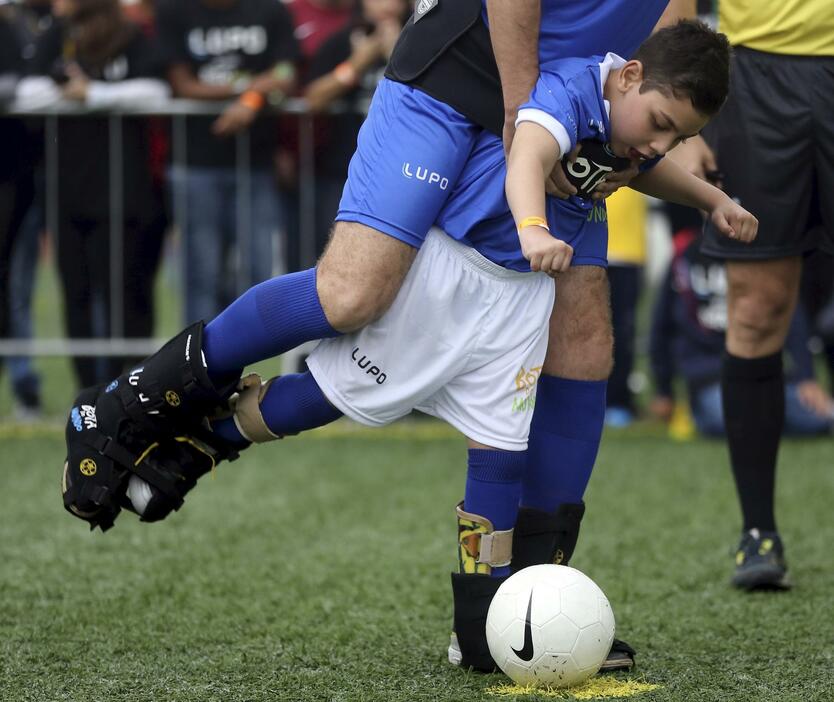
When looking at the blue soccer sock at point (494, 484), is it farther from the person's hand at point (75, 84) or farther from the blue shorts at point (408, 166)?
the person's hand at point (75, 84)

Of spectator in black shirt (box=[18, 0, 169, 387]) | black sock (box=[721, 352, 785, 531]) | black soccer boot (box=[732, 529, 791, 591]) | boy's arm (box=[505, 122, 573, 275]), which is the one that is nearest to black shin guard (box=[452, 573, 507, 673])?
boy's arm (box=[505, 122, 573, 275])

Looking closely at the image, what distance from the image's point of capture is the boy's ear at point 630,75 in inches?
123

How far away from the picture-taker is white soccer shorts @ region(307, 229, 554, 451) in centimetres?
326

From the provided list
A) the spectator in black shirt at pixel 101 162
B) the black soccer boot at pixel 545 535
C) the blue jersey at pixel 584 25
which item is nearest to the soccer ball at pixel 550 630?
the black soccer boot at pixel 545 535

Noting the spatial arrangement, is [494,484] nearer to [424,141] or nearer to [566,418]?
[566,418]

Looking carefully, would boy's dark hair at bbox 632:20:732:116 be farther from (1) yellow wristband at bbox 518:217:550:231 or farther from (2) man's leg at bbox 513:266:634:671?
(2) man's leg at bbox 513:266:634:671

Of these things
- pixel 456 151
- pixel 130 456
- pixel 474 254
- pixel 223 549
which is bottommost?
pixel 223 549

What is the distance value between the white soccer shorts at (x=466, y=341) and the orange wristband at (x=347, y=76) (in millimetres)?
4576

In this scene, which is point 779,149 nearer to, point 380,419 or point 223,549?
point 380,419

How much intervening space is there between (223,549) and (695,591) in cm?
157

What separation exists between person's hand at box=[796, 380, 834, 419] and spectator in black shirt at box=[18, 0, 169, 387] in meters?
3.42

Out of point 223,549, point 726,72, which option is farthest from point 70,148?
point 726,72

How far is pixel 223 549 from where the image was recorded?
4.80m

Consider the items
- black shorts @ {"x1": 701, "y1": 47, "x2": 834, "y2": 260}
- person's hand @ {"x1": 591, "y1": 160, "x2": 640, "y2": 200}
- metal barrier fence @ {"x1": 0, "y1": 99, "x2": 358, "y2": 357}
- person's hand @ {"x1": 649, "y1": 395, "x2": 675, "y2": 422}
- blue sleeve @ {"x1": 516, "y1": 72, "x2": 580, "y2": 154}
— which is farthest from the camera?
person's hand @ {"x1": 649, "y1": 395, "x2": 675, "y2": 422}
